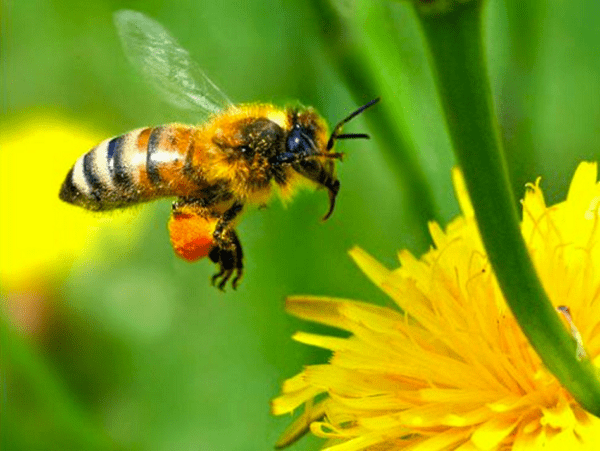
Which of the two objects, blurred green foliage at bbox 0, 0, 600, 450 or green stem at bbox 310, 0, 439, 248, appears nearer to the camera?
green stem at bbox 310, 0, 439, 248

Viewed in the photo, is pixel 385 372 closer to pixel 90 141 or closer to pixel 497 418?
pixel 497 418

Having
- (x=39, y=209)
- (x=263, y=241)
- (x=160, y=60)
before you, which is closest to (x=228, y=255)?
(x=160, y=60)

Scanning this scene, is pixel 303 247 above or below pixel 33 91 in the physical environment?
below

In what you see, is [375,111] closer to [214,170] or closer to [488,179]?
[214,170]

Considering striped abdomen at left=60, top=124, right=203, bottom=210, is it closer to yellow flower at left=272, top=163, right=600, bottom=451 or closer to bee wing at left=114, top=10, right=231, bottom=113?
→ bee wing at left=114, top=10, right=231, bottom=113

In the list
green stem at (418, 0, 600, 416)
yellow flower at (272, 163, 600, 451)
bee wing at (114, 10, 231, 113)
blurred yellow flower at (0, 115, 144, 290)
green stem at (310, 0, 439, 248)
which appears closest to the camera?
green stem at (418, 0, 600, 416)

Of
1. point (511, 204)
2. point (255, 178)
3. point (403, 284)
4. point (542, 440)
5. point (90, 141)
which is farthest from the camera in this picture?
point (90, 141)

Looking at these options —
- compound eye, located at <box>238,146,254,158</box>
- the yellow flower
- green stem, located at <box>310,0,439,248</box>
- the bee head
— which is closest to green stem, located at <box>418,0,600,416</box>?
the yellow flower

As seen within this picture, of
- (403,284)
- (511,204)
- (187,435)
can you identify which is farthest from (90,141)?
(511,204)
